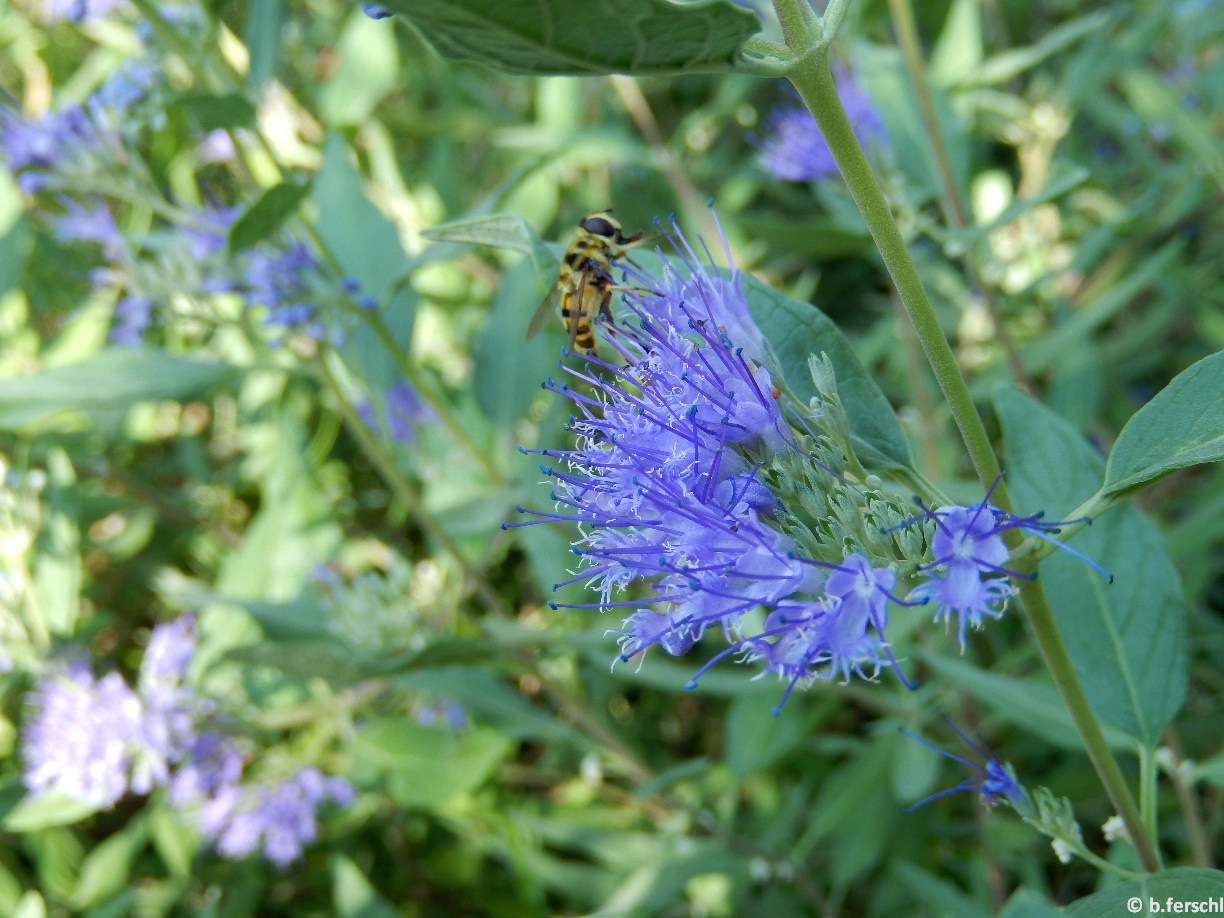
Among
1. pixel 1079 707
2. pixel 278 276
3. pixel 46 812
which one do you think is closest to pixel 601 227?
pixel 278 276

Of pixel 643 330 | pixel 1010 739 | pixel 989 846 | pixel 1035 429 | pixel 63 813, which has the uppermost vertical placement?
pixel 643 330

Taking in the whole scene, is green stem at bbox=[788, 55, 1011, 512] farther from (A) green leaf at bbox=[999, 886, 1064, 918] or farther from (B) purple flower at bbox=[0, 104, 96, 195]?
(B) purple flower at bbox=[0, 104, 96, 195]

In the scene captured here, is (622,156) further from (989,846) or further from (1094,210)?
(989,846)

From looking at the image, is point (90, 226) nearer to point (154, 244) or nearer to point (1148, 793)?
point (154, 244)

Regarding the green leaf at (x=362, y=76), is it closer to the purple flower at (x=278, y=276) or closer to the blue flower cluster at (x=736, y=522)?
the purple flower at (x=278, y=276)

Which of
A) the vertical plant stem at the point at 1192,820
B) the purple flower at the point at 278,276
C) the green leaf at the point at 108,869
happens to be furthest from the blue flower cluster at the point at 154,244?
the vertical plant stem at the point at 1192,820

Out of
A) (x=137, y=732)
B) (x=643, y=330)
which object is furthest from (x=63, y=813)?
(x=643, y=330)
